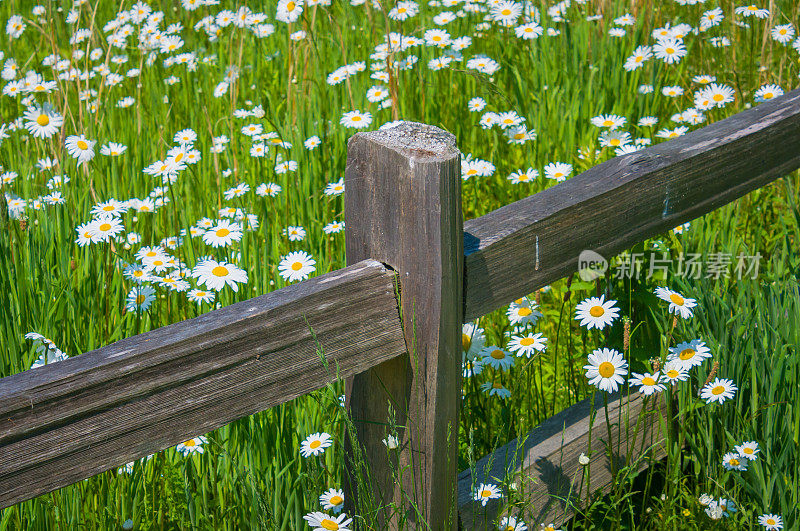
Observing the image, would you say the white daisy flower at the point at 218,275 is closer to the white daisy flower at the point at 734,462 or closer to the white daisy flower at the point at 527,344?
the white daisy flower at the point at 527,344

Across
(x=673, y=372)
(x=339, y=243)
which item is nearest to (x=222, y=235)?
(x=339, y=243)

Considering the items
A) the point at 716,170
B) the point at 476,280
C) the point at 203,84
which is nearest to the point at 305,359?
the point at 476,280

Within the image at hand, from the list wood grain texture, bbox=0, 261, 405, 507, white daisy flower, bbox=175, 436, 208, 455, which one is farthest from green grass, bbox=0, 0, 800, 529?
wood grain texture, bbox=0, 261, 405, 507

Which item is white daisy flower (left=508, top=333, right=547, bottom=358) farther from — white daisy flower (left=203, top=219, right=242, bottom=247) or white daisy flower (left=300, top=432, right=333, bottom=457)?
white daisy flower (left=203, top=219, right=242, bottom=247)

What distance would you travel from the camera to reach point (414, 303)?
132cm

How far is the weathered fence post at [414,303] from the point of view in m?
1.24

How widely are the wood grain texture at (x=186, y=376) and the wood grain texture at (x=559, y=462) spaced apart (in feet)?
1.58

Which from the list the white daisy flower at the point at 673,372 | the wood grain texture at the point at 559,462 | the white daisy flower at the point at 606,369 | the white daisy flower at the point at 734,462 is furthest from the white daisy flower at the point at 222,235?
the white daisy flower at the point at 734,462

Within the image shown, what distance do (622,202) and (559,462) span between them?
0.61 metres

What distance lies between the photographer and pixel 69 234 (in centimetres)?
253

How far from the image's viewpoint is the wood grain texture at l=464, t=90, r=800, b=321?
1410mm

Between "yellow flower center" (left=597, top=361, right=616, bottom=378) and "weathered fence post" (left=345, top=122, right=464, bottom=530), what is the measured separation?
0.33 meters

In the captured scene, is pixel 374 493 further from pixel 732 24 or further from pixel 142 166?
pixel 732 24

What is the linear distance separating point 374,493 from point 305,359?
1.43 ft
